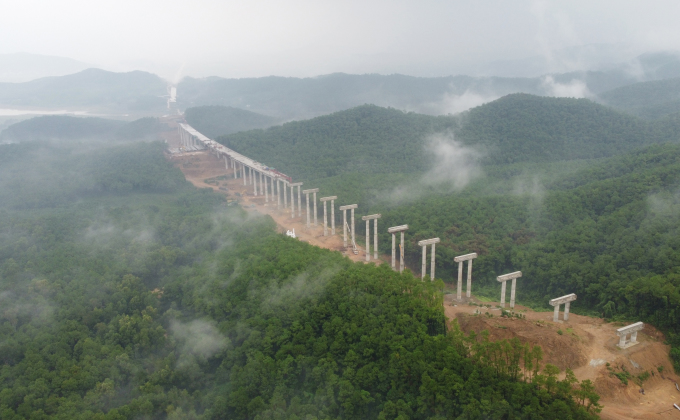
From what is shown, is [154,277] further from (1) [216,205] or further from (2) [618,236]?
(2) [618,236]

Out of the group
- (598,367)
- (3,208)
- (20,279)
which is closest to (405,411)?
(598,367)

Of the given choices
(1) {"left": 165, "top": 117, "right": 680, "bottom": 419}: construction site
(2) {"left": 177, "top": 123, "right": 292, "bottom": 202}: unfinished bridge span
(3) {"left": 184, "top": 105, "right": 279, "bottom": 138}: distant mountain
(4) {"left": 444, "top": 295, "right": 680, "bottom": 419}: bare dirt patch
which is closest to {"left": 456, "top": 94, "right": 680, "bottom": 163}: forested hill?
(2) {"left": 177, "top": 123, "right": 292, "bottom": 202}: unfinished bridge span

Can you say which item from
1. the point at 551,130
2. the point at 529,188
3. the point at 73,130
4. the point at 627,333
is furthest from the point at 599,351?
the point at 73,130

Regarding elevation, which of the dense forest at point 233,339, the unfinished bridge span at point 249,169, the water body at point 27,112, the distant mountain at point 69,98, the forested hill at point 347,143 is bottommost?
the dense forest at point 233,339

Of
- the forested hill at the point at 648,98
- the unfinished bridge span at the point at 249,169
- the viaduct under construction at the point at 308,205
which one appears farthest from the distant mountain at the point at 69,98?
the forested hill at the point at 648,98

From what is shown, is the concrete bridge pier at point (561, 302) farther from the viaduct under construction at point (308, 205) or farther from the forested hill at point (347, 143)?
the forested hill at point (347, 143)

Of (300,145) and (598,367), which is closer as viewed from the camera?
(598,367)

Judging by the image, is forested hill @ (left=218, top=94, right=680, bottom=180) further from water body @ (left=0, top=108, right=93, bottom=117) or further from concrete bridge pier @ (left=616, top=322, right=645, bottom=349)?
water body @ (left=0, top=108, right=93, bottom=117)
